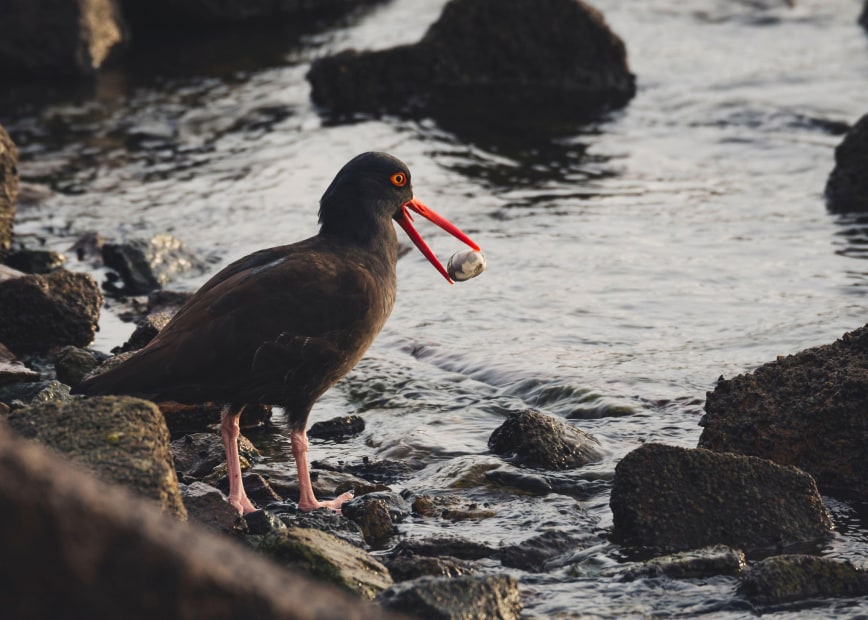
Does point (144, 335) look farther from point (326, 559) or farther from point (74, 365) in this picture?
point (326, 559)

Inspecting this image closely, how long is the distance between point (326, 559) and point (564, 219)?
6.64 metres

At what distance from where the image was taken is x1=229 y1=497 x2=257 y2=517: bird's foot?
5148mm

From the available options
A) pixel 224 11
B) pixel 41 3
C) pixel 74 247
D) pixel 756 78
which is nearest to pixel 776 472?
pixel 74 247

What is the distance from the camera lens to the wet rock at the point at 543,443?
5.81 m

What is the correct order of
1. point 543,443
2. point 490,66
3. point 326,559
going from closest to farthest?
point 326,559
point 543,443
point 490,66

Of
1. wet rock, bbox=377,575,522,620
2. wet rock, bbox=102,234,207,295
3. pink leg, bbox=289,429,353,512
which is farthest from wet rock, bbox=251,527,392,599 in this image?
wet rock, bbox=102,234,207,295

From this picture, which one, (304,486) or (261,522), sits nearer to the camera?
(261,522)

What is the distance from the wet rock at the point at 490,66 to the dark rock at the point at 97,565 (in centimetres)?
1225

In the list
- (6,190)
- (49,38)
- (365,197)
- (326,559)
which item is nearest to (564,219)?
(6,190)

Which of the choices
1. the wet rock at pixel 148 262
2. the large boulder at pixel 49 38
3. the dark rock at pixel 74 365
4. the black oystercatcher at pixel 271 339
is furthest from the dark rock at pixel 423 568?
the large boulder at pixel 49 38

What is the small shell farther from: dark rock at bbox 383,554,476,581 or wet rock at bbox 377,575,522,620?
wet rock at bbox 377,575,522,620

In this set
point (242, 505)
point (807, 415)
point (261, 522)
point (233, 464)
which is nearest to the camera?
point (261, 522)

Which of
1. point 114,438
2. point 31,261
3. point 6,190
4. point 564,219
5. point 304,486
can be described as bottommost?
point 564,219

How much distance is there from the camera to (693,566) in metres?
4.58
